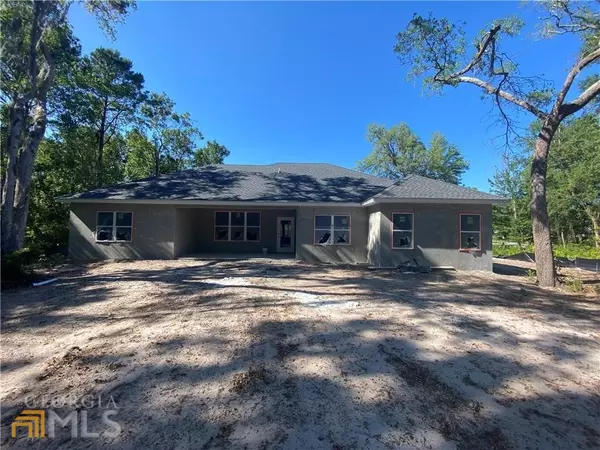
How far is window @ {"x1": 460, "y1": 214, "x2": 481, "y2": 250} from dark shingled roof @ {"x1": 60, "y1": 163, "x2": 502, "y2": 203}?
0.83 metres

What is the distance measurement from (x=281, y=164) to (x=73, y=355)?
48.1ft

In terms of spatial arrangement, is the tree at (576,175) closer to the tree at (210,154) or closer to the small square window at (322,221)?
the small square window at (322,221)

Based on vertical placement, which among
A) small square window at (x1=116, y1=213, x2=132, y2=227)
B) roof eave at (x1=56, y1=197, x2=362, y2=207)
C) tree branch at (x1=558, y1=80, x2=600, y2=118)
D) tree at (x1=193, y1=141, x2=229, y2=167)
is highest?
tree at (x1=193, y1=141, x2=229, y2=167)

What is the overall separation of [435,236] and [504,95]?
5.02 m

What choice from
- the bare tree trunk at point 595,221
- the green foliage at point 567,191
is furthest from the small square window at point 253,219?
the bare tree trunk at point 595,221

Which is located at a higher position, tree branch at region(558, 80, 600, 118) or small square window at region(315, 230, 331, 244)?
tree branch at region(558, 80, 600, 118)

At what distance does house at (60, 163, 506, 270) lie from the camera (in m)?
10.4

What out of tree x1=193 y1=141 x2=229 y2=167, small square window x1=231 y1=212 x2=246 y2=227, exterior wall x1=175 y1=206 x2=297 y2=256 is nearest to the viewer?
exterior wall x1=175 y1=206 x2=297 y2=256

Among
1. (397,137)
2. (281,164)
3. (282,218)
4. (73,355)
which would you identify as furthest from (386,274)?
(397,137)

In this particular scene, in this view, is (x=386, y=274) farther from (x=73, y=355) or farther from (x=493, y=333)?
(x=73, y=355)

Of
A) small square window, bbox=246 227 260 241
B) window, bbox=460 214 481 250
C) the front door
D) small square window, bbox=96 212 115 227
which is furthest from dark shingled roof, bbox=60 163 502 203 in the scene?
small square window, bbox=246 227 260 241

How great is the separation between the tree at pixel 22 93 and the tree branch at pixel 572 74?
14937 mm

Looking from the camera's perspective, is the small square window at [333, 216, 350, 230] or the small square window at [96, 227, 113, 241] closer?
the small square window at [96, 227, 113, 241]
